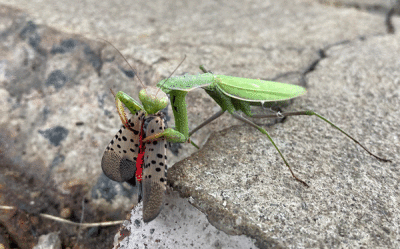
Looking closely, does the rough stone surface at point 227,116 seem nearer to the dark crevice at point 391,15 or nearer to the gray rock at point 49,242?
the dark crevice at point 391,15

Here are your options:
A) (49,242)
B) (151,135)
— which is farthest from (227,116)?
(49,242)

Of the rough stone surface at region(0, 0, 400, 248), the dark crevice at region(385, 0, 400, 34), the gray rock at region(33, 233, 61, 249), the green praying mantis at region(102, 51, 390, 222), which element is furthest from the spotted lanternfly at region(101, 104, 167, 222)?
the dark crevice at region(385, 0, 400, 34)

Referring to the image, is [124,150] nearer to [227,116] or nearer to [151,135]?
[151,135]

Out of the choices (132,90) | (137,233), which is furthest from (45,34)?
(137,233)

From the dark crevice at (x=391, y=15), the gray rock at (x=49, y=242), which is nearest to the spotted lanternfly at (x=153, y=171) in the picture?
the gray rock at (x=49, y=242)

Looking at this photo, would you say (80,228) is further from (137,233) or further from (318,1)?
(318,1)
